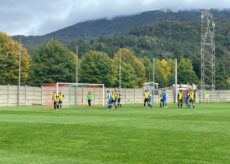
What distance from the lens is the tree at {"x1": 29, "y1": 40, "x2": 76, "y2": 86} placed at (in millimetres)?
85938

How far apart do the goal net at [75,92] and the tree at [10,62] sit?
18.1 m

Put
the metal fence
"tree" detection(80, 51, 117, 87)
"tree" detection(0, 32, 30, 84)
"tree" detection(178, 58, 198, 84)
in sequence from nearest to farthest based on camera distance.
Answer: the metal fence, "tree" detection(0, 32, 30, 84), "tree" detection(80, 51, 117, 87), "tree" detection(178, 58, 198, 84)

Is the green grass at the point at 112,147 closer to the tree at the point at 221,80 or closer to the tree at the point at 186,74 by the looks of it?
the tree at the point at 221,80

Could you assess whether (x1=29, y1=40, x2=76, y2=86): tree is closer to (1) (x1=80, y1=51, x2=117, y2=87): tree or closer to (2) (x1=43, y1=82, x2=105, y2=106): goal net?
(1) (x1=80, y1=51, x2=117, y2=87): tree

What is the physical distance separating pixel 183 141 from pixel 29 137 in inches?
197

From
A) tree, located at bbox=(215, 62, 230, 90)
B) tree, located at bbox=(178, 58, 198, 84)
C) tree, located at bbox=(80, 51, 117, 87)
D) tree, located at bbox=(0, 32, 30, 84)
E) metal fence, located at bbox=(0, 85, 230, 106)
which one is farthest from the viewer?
tree, located at bbox=(178, 58, 198, 84)

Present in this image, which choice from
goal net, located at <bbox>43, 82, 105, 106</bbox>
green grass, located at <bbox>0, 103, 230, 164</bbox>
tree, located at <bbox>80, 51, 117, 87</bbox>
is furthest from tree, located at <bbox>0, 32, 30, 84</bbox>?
green grass, located at <bbox>0, 103, 230, 164</bbox>

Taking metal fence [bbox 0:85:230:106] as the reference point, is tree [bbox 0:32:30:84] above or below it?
above

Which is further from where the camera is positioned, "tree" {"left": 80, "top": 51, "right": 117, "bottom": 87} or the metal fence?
"tree" {"left": 80, "top": 51, "right": 117, "bottom": 87}

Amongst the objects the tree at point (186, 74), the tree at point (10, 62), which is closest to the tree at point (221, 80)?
the tree at point (186, 74)

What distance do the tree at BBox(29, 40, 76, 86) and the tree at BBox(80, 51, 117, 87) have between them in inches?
145

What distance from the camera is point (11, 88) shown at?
5628 centimetres

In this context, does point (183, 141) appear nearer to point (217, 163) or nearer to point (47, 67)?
point (217, 163)

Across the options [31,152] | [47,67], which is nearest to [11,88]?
[47,67]
